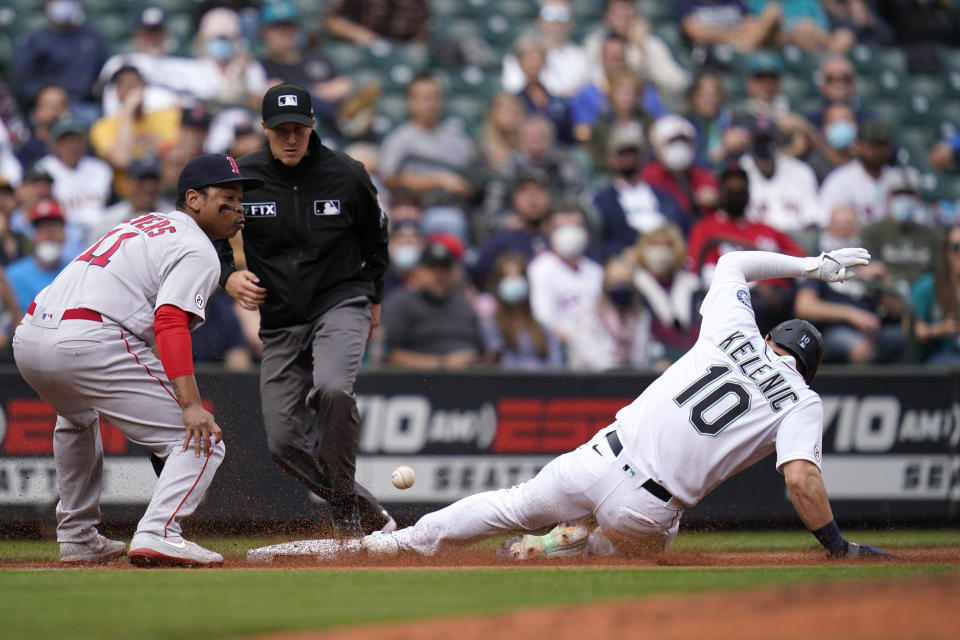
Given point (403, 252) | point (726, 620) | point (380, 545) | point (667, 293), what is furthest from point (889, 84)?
point (726, 620)

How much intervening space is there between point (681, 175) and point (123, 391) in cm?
710

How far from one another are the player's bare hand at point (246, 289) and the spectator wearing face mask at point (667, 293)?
4.20 meters

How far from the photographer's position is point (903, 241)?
1108 cm

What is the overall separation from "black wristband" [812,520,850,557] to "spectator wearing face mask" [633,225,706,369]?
3.92 m

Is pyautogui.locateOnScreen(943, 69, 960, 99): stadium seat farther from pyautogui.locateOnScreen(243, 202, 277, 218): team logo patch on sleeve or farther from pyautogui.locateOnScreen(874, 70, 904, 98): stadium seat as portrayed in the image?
pyautogui.locateOnScreen(243, 202, 277, 218): team logo patch on sleeve

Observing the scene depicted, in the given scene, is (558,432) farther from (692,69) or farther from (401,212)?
(692,69)

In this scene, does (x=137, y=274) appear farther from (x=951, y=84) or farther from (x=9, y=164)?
(x=951, y=84)

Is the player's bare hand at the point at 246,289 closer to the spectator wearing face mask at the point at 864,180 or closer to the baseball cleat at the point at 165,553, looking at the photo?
the baseball cleat at the point at 165,553

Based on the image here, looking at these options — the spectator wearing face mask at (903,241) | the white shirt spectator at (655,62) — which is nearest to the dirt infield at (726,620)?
Answer: the spectator wearing face mask at (903,241)

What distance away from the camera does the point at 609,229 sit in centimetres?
1098

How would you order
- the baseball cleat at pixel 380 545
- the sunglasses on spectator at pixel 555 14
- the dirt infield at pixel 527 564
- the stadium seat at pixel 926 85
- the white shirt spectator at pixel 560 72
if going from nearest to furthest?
the dirt infield at pixel 527 564
the baseball cleat at pixel 380 545
the white shirt spectator at pixel 560 72
the sunglasses on spectator at pixel 555 14
the stadium seat at pixel 926 85

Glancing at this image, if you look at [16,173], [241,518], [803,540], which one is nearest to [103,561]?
[241,518]

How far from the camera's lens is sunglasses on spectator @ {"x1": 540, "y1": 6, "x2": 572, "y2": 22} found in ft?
42.8

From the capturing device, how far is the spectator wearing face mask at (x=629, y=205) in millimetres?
10945
